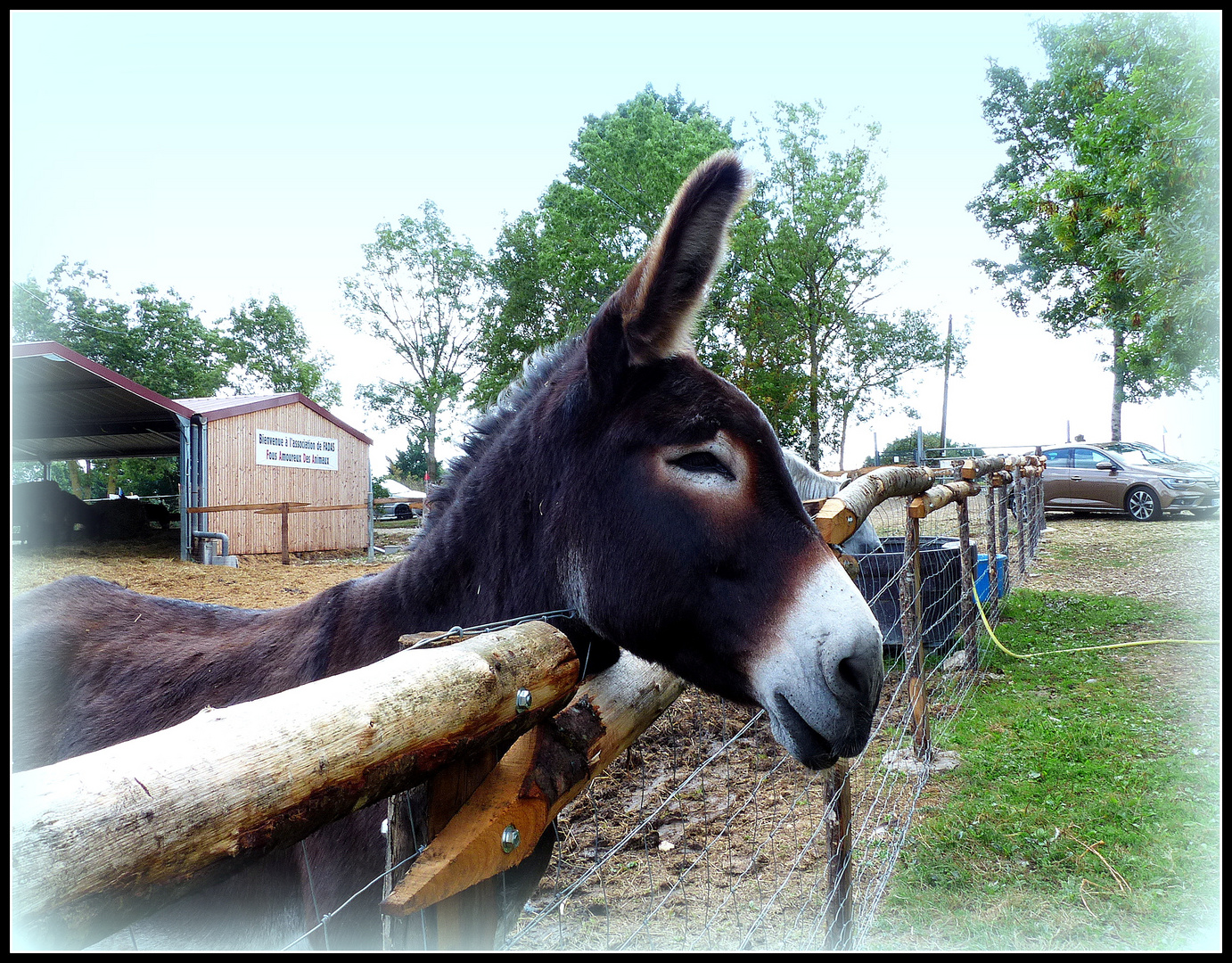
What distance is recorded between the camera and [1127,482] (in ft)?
54.5

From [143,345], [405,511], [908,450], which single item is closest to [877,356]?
[908,450]

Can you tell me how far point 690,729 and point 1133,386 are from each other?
2694 cm

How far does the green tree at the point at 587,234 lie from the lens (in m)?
24.2

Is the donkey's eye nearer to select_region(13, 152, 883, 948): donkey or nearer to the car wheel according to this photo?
select_region(13, 152, 883, 948): donkey

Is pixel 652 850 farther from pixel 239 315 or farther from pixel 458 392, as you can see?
pixel 239 315

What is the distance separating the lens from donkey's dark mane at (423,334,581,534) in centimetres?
246

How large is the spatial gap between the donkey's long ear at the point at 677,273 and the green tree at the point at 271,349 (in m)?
43.3

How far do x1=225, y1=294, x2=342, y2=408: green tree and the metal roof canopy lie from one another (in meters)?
17.7

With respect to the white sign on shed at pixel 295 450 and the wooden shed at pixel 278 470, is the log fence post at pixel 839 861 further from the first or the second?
the white sign on shed at pixel 295 450

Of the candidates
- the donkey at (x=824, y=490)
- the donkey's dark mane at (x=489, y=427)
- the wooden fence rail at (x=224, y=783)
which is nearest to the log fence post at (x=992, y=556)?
the donkey at (x=824, y=490)

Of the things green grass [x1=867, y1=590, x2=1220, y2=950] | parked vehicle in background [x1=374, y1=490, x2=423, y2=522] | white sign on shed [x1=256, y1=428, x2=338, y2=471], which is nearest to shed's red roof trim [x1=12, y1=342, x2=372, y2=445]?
white sign on shed [x1=256, y1=428, x2=338, y2=471]

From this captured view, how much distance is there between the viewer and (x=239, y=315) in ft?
136

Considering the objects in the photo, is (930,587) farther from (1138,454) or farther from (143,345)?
(143,345)

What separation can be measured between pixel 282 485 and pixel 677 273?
20179 millimetres
